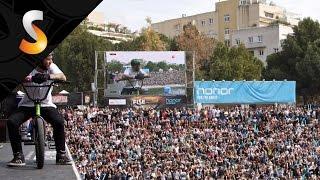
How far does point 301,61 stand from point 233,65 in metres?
6.23

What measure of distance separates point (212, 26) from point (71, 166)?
8489 centimetres

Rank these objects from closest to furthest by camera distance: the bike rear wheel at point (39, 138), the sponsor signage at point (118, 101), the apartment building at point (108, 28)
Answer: the bike rear wheel at point (39, 138)
the sponsor signage at point (118, 101)
the apartment building at point (108, 28)

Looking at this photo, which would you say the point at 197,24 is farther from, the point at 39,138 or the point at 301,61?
the point at 39,138

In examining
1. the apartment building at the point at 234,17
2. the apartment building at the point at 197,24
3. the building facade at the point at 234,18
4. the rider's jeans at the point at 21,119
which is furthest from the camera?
the apartment building at the point at 197,24

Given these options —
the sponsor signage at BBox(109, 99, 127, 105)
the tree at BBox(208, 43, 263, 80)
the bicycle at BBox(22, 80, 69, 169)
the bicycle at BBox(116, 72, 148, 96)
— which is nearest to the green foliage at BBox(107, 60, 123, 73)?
the bicycle at BBox(116, 72, 148, 96)

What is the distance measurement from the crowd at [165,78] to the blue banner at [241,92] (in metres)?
1.08

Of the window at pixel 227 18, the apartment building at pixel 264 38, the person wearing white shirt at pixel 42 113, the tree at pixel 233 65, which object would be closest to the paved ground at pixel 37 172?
the person wearing white shirt at pixel 42 113

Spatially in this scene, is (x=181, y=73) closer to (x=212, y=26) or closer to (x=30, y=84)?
(x=30, y=84)

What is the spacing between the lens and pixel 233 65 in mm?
53656

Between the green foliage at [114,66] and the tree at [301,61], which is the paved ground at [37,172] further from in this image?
the tree at [301,61]

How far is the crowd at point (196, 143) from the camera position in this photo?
78.4ft

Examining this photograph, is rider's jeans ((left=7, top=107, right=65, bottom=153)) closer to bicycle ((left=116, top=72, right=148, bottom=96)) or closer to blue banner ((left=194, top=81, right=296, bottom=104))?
bicycle ((left=116, top=72, right=148, bottom=96))

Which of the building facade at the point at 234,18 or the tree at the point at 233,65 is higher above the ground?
the building facade at the point at 234,18

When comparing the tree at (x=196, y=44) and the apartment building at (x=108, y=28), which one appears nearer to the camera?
the tree at (x=196, y=44)
